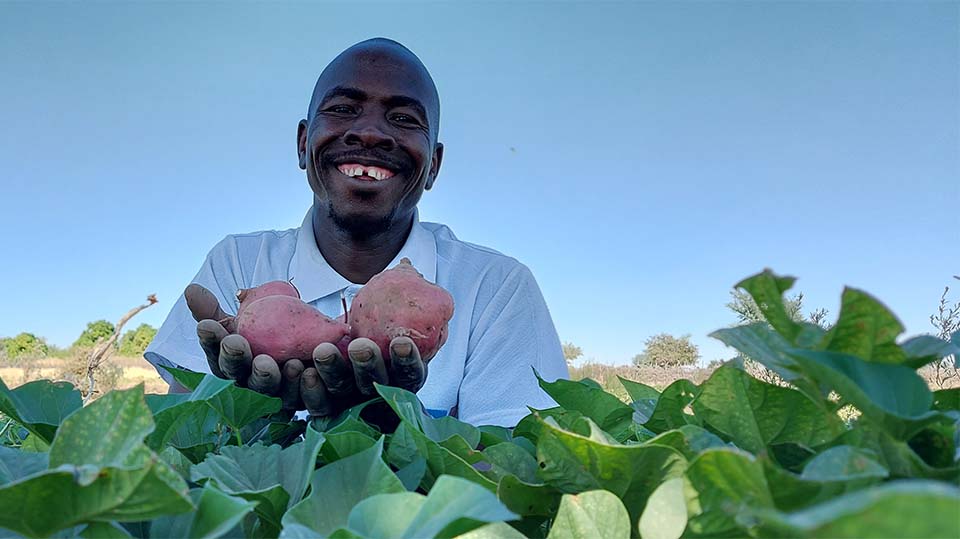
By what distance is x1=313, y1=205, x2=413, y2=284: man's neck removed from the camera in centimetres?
208

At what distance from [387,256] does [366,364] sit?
1432 mm

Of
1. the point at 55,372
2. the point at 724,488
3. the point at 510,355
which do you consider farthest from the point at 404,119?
the point at 55,372

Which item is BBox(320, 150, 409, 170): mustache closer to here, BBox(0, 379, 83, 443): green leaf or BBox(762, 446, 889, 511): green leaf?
BBox(0, 379, 83, 443): green leaf

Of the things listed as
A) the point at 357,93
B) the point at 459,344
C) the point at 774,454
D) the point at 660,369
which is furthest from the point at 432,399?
the point at 660,369

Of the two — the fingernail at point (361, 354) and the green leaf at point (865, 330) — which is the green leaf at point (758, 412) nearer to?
the green leaf at point (865, 330)

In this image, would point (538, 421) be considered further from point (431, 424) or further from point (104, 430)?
point (104, 430)

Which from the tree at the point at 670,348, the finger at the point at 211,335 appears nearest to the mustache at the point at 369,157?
the finger at the point at 211,335

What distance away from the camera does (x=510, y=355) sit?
2004mm

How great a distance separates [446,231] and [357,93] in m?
0.67

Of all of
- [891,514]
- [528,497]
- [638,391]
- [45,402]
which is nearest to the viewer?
[891,514]

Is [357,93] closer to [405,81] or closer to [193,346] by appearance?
[405,81]

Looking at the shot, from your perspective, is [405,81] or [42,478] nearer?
[42,478]

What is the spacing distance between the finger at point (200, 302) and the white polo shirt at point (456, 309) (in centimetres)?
97

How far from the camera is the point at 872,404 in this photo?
295 mm
